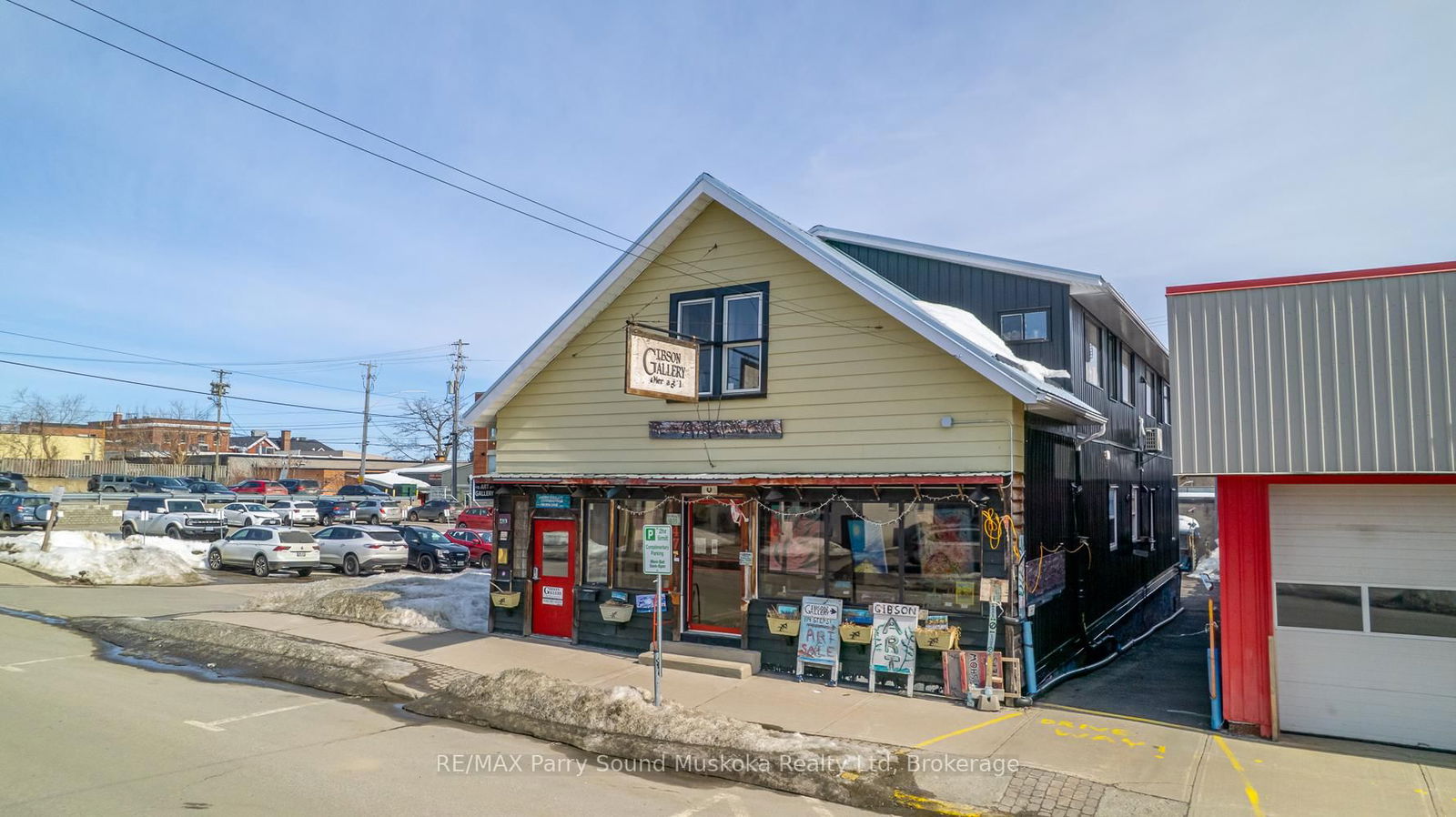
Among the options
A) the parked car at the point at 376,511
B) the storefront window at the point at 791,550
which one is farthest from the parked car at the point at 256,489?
the storefront window at the point at 791,550

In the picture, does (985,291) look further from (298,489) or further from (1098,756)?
(298,489)

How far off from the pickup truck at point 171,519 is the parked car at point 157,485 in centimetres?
1412

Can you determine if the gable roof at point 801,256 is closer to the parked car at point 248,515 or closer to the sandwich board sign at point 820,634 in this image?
the sandwich board sign at point 820,634

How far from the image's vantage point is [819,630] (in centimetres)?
1252

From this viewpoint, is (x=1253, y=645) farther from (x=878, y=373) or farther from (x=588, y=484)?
(x=588, y=484)

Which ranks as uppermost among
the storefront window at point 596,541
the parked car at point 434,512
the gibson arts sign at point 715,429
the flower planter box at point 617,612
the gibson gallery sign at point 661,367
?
the gibson gallery sign at point 661,367

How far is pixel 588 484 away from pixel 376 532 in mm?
14768

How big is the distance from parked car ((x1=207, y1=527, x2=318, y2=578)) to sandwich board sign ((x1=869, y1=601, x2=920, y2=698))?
20.9 m

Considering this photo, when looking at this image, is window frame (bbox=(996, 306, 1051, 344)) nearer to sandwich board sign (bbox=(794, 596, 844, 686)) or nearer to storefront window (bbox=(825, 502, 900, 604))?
storefront window (bbox=(825, 502, 900, 604))

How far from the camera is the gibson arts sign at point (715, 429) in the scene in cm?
1341

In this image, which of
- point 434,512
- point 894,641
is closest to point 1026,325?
point 894,641

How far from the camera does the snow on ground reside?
2392 cm

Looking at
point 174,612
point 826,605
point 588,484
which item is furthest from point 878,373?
point 174,612

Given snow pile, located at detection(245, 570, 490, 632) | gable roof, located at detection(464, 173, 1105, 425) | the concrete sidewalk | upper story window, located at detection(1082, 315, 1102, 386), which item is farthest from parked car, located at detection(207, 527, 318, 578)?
upper story window, located at detection(1082, 315, 1102, 386)
